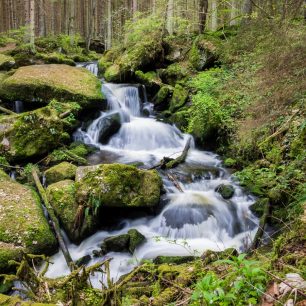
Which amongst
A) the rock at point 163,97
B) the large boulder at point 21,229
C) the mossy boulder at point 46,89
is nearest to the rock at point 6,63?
the mossy boulder at point 46,89

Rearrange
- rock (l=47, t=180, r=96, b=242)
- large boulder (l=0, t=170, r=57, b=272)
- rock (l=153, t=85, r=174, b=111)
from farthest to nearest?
rock (l=153, t=85, r=174, b=111) < rock (l=47, t=180, r=96, b=242) < large boulder (l=0, t=170, r=57, b=272)

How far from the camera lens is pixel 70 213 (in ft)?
21.9

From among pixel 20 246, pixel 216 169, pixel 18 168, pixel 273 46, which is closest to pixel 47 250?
pixel 20 246

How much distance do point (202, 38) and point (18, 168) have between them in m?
9.43

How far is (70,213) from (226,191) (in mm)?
3618

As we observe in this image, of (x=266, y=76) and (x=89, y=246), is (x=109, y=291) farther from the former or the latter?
(x=266, y=76)

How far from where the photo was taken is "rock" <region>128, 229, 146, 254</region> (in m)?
6.30

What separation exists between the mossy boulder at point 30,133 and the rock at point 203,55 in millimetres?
6478

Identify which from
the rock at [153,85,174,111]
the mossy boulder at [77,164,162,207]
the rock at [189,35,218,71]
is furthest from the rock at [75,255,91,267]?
the rock at [189,35,218,71]

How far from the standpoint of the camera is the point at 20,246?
5.89m

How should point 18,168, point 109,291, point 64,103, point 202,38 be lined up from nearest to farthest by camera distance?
point 109,291, point 18,168, point 64,103, point 202,38

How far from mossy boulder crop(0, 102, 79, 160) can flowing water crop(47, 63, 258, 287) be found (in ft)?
4.40

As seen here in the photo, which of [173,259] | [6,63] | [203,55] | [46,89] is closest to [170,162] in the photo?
[173,259]

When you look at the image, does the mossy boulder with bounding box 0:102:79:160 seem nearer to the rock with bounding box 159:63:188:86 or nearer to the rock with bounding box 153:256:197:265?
the rock with bounding box 153:256:197:265
